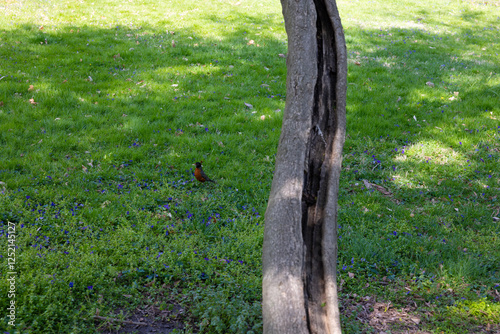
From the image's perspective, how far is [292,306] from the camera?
2.31 metres

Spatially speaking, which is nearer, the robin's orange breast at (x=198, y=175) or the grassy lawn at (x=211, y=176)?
the grassy lawn at (x=211, y=176)

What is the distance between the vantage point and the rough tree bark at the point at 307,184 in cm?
241

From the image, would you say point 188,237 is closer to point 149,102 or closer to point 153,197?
point 153,197

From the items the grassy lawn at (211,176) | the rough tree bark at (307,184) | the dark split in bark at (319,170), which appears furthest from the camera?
the grassy lawn at (211,176)

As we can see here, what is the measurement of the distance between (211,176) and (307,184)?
334cm

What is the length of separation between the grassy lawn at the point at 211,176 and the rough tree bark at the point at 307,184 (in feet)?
3.81

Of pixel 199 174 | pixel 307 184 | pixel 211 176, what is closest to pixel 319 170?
pixel 307 184

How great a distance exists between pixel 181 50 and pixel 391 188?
761 cm

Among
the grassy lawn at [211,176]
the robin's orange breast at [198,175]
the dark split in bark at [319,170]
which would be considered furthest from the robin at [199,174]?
the dark split in bark at [319,170]

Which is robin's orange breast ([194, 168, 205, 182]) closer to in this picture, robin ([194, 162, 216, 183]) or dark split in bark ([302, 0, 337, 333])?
robin ([194, 162, 216, 183])

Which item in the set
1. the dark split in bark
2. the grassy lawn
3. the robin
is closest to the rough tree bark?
the dark split in bark

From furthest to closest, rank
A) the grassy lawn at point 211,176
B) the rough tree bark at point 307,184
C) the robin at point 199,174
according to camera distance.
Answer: the robin at point 199,174 → the grassy lawn at point 211,176 → the rough tree bark at point 307,184

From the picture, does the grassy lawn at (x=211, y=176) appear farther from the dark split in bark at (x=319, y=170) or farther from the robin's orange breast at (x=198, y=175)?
the dark split in bark at (x=319, y=170)

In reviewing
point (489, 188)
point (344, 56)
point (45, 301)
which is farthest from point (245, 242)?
point (489, 188)
